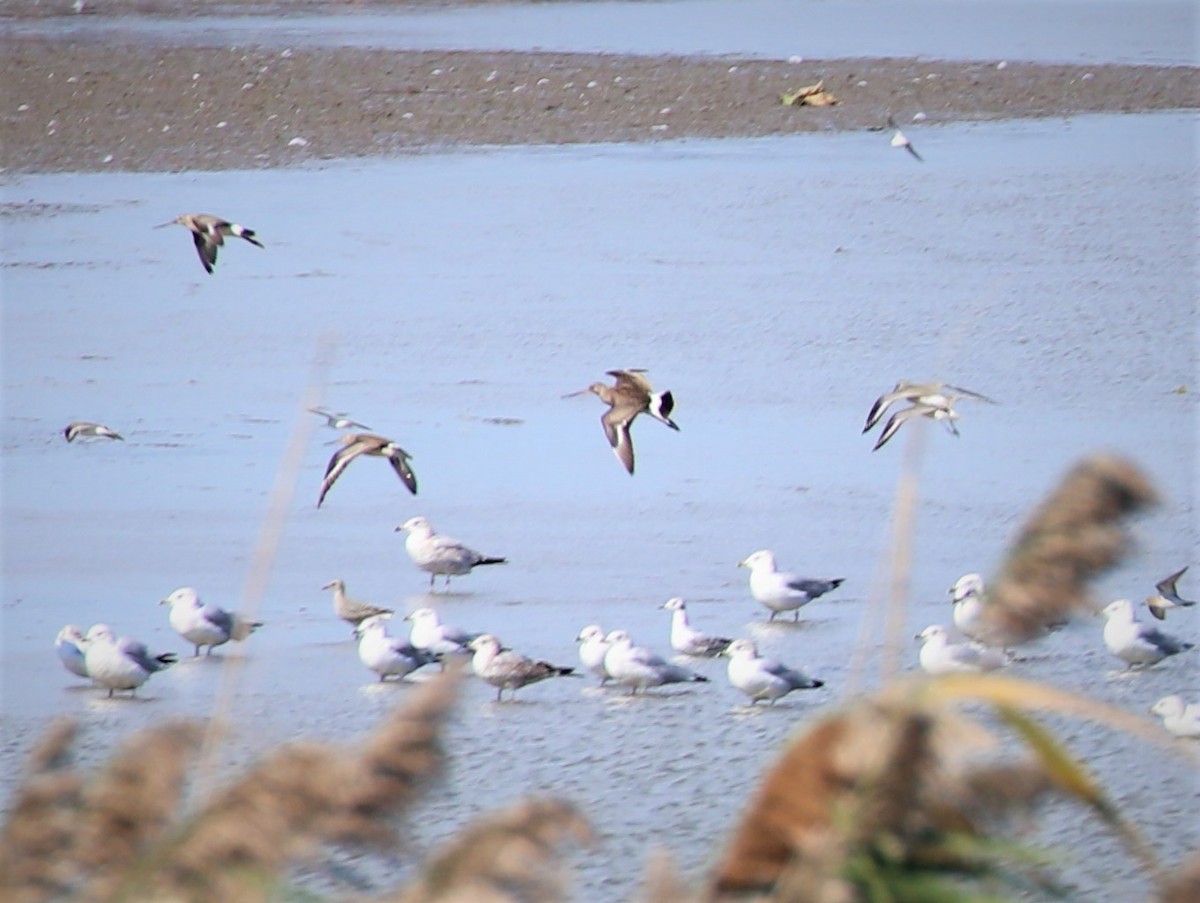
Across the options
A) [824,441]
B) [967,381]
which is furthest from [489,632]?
[967,381]

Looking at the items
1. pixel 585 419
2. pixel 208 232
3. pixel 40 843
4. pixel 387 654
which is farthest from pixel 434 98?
pixel 40 843

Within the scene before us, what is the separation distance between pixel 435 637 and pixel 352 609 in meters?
0.22

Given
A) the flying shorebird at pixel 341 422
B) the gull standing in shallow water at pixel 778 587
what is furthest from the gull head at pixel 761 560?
the flying shorebird at pixel 341 422

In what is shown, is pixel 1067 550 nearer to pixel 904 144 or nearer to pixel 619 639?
pixel 619 639

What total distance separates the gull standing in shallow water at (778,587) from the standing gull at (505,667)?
1.84ft

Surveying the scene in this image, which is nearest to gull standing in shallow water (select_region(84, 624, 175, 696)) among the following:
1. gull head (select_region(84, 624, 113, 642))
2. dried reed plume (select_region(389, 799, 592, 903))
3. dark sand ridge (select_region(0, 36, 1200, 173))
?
gull head (select_region(84, 624, 113, 642))

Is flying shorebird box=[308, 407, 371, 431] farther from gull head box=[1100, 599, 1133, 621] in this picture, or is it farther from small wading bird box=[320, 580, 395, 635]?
gull head box=[1100, 599, 1133, 621]

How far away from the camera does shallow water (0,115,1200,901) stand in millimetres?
4215

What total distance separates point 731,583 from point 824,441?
0.96 metres

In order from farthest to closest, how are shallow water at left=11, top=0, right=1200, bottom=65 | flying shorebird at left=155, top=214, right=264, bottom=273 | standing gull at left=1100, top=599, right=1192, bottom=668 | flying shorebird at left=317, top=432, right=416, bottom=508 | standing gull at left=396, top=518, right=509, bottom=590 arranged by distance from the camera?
shallow water at left=11, top=0, right=1200, bottom=65
flying shorebird at left=155, top=214, right=264, bottom=273
flying shorebird at left=317, top=432, right=416, bottom=508
standing gull at left=396, top=518, right=509, bottom=590
standing gull at left=1100, top=599, right=1192, bottom=668

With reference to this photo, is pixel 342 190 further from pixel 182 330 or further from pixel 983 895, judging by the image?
pixel 983 895

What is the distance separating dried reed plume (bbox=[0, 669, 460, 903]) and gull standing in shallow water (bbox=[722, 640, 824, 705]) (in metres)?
3.09

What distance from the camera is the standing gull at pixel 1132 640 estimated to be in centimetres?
441

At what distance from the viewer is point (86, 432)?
5.73 metres
